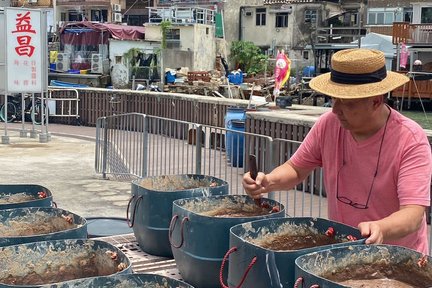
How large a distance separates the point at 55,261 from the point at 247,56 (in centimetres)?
4080

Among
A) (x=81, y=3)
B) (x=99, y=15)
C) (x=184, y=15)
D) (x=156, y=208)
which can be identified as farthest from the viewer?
(x=99, y=15)

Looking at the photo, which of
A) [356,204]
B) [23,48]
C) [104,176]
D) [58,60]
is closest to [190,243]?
[356,204]

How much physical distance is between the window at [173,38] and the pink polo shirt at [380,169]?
1425 inches

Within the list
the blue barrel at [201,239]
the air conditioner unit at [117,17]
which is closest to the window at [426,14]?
the air conditioner unit at [117,17]

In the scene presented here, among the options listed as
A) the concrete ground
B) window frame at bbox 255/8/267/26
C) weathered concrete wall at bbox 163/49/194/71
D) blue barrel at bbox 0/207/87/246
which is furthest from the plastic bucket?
window frame at bbox 255/8/267/26

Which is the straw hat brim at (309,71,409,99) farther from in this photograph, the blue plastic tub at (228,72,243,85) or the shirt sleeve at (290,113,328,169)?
the blue plastic tub at (228,72,243,85)

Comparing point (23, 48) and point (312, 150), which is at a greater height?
point (23, 48)

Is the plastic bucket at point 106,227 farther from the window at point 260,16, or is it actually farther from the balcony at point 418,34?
the window at point 260,16

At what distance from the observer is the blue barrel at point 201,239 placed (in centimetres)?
331

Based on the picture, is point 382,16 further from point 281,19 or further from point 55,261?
point 55,261

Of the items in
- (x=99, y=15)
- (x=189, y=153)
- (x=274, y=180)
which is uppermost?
(x=99, y=15)

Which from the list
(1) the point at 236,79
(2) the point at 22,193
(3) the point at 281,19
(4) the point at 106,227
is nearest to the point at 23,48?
(4) the point at 106,227

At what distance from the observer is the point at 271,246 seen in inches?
118

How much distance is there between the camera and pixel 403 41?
2950 centimetres
